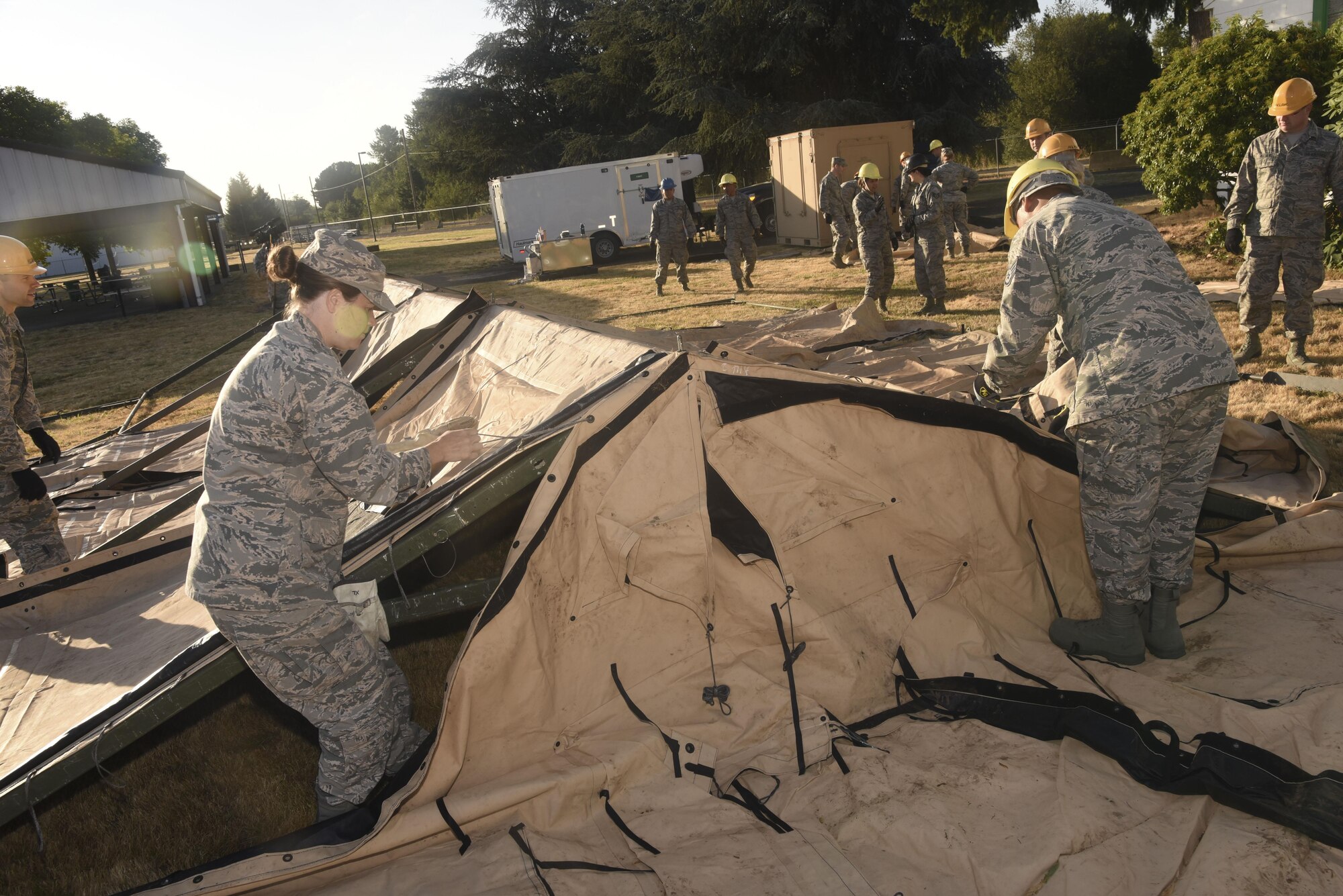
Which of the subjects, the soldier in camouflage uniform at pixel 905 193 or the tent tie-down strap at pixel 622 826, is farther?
the soldier in camouflage uniform at pixel 905 193

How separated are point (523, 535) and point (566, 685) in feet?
1.83

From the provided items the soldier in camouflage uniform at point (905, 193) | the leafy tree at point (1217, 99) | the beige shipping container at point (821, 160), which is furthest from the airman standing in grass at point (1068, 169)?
the beige shipping container at point (821, 160)

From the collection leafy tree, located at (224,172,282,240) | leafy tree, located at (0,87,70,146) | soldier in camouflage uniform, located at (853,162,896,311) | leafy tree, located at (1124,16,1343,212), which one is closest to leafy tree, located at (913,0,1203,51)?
leafy tree, located at (1124,16,1343,212)

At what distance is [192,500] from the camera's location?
16.3ft

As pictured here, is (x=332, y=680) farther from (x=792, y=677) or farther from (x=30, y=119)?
(x=30, y=119)

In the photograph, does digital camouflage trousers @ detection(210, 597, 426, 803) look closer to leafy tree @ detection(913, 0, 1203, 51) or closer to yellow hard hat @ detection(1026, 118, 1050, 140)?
yellow hard hat @ detection(1026, 118, 1050, 140)

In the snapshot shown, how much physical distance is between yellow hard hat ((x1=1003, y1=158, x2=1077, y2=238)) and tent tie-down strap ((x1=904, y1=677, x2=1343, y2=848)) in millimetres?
1813

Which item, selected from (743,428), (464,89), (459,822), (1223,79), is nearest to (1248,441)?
(743,428)

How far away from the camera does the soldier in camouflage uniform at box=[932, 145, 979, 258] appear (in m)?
12.4

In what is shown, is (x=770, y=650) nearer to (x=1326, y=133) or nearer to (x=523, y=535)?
(x=523, y=535)

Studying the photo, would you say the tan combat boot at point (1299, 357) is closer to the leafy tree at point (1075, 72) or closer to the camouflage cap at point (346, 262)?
the camouflage cap at point (346, 262)

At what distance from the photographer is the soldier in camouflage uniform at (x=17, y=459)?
451 centimetres

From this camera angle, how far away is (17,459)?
178 inches

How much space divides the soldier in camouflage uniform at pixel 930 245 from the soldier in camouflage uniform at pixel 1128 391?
6945 millimetres
